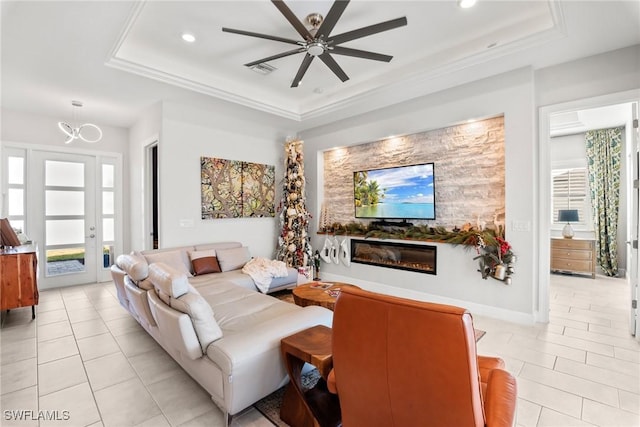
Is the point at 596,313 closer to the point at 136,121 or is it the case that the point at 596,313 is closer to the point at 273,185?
the point at 273,185

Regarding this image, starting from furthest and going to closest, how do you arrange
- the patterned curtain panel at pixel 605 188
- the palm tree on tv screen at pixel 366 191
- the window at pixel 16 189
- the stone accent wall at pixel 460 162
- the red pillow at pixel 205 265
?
the patterned curtain panel at pixel 605 188 → the palm tree on tv screen at pixel 366 191 → the window at pixel 16 189 → the red pillow at pixel 205 265 → the stone accent wall at pixel 460 162

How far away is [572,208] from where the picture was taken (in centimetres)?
612

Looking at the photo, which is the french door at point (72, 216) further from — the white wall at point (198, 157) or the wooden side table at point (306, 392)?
the wooden side table at point (306, 392)

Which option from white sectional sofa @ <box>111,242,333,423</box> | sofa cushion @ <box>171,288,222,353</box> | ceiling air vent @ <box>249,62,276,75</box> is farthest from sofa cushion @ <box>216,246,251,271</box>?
ceiling air vent @ <box>249,62,276,75</box>

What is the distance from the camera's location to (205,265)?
13.8 feet

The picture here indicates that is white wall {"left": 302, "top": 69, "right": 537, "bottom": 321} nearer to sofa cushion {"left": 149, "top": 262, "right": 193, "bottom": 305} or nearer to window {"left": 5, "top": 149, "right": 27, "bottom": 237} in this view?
sofa cushion {"left": 149, "top": 262, "right": 193, "bottom": 305}

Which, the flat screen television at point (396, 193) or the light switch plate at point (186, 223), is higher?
the flat screen television at point (396, 193)

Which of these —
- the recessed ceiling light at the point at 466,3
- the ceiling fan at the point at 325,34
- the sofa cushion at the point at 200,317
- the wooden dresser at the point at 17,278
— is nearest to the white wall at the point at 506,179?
the recessed ceiling light at the point at 466,3

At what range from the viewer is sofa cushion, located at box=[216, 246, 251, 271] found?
4438mm

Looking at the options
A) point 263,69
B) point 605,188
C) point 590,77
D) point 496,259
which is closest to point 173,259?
point 263,69

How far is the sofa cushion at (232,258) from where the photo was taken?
4438 mm

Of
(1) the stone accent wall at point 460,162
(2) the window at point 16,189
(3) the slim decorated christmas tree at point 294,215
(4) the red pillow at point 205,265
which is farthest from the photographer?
(3) the slim decorated christmas tree at point 294,215

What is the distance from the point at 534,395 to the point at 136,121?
257 inches

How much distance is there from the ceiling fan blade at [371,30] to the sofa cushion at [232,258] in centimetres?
329
